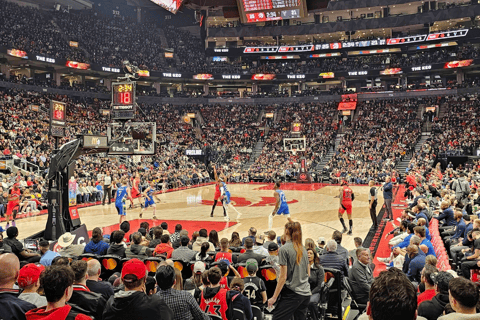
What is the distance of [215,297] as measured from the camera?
14.6ft

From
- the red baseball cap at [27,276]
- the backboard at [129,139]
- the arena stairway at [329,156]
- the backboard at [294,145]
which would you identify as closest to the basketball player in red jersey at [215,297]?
the red baseball cap at [27,276]

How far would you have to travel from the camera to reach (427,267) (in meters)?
4.86

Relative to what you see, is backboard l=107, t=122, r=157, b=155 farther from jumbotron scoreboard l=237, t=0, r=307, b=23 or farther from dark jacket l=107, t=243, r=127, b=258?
jumbotron scoreboard l=237, t=0, r=307, b=23

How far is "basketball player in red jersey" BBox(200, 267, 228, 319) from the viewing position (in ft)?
14.4

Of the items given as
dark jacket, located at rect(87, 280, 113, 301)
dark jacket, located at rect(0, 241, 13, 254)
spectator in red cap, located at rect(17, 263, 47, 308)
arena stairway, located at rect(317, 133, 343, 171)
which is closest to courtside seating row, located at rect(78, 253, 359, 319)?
dark jacket, located at rect(87, 280, 113, 301)

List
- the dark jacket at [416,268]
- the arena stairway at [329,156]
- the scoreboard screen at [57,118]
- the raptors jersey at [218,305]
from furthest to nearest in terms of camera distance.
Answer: the arena stairway at [329,156] < the scoreboard screen at [57,118] < the dark jacket at [416,268] < the raptors jersey at [218,305]

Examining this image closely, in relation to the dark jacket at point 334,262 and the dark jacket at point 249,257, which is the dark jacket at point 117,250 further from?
the dark jacket at point 334,262

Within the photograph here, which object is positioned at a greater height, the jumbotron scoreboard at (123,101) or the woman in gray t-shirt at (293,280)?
the jumbotron scoreboard at (123,101)

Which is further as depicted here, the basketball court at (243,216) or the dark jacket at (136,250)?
the basketball court at (243,216)

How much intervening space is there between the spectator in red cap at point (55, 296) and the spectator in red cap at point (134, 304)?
255 millimetres

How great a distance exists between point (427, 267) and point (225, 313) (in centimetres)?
255

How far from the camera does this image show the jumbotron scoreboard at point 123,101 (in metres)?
15.4

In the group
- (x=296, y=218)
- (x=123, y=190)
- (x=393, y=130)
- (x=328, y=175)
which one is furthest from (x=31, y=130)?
(x=393, y=130)

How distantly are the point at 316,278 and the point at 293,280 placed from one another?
957 mm
